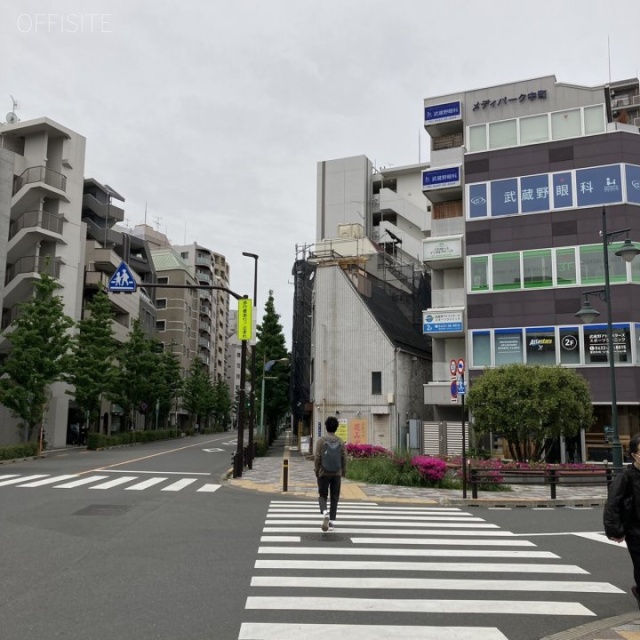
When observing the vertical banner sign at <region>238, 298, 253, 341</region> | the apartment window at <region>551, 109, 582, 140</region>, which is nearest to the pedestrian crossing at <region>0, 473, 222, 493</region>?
the vertical banner sign at <region>238, 298, 253, 341</region>

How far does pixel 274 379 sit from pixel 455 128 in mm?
25493

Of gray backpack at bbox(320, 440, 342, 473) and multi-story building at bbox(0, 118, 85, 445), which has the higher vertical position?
multi-story building at bbox(0, 118, 85, 445)

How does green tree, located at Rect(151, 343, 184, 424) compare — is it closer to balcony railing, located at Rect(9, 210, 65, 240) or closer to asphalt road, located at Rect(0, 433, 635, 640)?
balcony railing, located at Rect(9, 210, 65, 240)

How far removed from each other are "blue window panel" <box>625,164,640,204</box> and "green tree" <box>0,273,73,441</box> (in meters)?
28.5

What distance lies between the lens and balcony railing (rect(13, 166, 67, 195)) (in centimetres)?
4128

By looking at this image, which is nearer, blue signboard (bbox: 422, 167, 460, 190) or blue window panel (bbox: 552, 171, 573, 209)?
blue window panel (bbox: 552, 171, 573, 209)

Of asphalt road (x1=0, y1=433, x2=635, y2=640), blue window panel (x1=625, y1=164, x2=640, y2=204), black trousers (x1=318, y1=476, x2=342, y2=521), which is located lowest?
asphalt road (x1=0, y1=433, x2=635, y2=640)

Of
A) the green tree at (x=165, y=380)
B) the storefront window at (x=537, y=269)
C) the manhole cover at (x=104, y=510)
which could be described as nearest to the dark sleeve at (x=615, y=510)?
the manhole cover at (x=104, y=510)

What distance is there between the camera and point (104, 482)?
1766 cm

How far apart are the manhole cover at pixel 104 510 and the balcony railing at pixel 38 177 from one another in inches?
1356

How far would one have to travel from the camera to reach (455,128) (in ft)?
115

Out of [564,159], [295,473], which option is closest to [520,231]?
[564,159]

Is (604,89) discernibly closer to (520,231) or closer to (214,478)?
(520,231)

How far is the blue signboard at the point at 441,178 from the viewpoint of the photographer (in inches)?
1303
